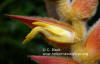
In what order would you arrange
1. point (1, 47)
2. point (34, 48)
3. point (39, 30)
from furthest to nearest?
point (1, 47)
point (34, 48)
point (39, 30)

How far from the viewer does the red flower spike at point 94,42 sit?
684mm

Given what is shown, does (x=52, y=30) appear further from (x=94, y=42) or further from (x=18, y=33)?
(x=18, y=33)

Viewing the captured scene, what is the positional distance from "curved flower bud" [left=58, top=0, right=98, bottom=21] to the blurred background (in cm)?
58

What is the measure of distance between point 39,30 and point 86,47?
0.38 ft

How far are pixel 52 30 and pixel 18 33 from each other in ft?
2.30

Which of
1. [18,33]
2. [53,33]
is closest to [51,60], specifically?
[53,33]

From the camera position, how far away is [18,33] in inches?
53.5

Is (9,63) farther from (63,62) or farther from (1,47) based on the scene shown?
(63,62)

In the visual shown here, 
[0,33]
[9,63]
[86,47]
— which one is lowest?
[9,63]

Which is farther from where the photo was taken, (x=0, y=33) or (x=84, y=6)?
(x=0, y=33)

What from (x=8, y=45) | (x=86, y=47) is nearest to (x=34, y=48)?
(x=8, y=45)

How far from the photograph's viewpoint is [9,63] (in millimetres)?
1400

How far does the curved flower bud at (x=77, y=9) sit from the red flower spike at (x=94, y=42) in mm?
35

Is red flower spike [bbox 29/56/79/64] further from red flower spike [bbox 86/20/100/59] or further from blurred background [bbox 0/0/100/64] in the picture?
blurred background [bbox 0/0/100/64]
